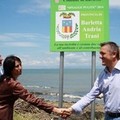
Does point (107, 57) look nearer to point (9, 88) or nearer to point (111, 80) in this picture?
point (111, 80)

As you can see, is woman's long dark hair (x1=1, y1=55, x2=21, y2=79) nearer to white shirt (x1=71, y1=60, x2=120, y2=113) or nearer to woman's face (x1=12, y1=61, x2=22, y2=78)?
woman's face (x1=12, y1=61, x2=22, y2=78)

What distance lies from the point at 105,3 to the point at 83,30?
0.75 m

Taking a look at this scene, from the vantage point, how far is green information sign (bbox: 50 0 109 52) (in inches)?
361

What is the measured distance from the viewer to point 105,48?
655 cm

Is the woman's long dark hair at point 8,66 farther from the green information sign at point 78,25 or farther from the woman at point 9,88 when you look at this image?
the green information sign at point 78,25

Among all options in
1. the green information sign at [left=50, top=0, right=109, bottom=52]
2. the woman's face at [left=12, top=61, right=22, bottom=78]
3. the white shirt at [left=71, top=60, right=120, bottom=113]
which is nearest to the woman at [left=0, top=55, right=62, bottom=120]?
the woman's face at [left=12, top=61, right=22, bottom=78]

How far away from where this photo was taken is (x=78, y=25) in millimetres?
9234

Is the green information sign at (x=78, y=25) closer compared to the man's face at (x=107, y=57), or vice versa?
the man's face at (x=107, y=57)

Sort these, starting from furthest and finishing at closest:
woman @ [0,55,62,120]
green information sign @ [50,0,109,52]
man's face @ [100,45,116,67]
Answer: green information sign @ [50,0,109,52]
man's face @ [100,45,116,67]
woman @ [0,55,62,120]

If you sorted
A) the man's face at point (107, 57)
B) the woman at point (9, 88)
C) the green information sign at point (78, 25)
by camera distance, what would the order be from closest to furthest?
the woman at point (9, 88) < the man's face at point (107, 57) < the green information sign at point (78, 25)

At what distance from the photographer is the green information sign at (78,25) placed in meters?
9.16

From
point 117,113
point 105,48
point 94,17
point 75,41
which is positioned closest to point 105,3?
point 94,17

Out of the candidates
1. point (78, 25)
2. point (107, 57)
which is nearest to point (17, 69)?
point (107, 57)

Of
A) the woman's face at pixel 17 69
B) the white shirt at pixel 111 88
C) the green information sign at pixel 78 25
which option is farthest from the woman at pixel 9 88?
the green information sign at pixel 78 25
